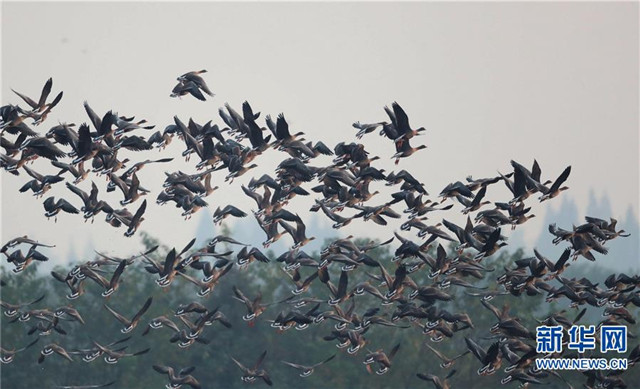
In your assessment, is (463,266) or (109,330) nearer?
(463,266)

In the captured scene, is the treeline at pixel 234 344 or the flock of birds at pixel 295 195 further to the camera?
the treeline at pixel 234 344

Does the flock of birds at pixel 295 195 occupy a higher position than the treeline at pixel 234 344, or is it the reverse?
the treeline at pixel 234 344

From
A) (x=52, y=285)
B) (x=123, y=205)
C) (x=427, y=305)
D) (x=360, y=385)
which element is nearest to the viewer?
(x=123, y=205)

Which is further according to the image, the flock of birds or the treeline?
the treeline

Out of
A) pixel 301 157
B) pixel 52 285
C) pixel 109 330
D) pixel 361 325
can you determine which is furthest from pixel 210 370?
pixel 301 157

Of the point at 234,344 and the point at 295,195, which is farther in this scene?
the point at 234,344

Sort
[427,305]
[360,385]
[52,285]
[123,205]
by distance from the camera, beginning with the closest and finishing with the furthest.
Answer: [123,205] < [427,305] < [360,385] < [52,285]

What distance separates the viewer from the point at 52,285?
72500 millimetres

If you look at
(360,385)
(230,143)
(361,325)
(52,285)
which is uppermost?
(52,285)

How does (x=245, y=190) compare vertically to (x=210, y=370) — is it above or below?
below

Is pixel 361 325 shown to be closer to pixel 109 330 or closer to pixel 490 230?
pixel 490 230

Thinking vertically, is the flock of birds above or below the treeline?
below

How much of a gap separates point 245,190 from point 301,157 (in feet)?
5.98

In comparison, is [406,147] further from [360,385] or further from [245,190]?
[360,385]
